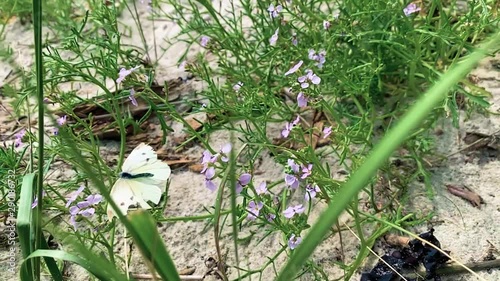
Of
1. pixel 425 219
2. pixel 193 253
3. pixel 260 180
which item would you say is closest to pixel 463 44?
pixel 425 219

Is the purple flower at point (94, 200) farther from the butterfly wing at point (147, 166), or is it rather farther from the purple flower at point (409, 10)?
the purple flower at point (409, 10)

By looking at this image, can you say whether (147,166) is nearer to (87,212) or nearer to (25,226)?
(87,212)

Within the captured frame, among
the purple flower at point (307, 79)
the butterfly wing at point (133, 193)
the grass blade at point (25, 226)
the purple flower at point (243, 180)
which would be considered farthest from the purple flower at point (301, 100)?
the grass blade at point (25, 226)

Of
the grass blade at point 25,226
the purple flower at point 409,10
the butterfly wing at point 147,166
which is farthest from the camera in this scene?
the purple flower at point 409,10

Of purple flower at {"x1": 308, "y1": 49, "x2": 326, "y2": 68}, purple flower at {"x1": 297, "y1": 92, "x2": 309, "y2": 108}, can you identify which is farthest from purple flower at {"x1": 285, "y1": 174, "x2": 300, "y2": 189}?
purple flower at {"x1": 308, "y1": 49, "x2": 326, "y2": 68}

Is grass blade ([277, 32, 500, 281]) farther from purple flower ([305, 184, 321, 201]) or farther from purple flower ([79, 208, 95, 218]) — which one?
purple flower ([79, 208, 95, 218])

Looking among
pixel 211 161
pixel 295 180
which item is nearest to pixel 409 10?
pixel 295 180
